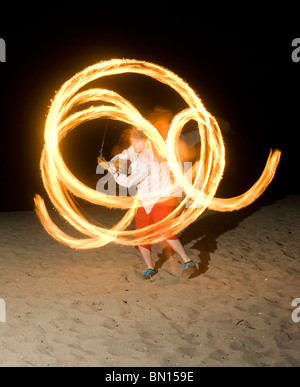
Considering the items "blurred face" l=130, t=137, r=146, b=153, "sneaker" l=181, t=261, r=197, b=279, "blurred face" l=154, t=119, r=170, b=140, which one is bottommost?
"sneaker" l=181, t=261, r=197, b=279

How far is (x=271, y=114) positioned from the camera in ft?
71.8

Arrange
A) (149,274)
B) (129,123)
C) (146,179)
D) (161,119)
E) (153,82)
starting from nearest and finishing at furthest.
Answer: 1. (146,179)
2. (149,274)
3. (161,119)
4. (129,123)
5. (153,82)

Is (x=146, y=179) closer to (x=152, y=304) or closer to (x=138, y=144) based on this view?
(x=138, y=144)

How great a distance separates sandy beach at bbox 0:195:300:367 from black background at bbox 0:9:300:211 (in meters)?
11.2

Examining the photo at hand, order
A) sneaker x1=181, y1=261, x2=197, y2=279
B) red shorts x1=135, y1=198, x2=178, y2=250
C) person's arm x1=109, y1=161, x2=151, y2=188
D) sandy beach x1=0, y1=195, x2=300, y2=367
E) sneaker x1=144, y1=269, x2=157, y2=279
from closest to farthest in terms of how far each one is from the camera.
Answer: sandy beach x1=0, y1=195, x2=300, y2=367, person's arm x1=109, y1=161, x2=151, y2=188, red shorts x1=135, y1=198, x2=178, y2=250, sneaker x1=181, y1=261, x2=197, y2=279, sneaker x1=144, y1=269, x2=157, y2=279

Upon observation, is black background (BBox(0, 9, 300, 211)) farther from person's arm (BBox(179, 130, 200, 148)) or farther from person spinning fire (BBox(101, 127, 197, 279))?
person spinning fire (BBox(101, 127, 197, 279))

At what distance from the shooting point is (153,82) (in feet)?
74.6

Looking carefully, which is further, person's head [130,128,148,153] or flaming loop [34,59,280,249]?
flaming loop [34,59,280,249]

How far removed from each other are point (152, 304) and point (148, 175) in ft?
5.07

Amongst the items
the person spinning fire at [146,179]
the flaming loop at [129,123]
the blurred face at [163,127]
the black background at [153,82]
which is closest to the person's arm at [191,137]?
the flaming loop at [129,123]

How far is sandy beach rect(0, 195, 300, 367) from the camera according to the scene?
132 inches

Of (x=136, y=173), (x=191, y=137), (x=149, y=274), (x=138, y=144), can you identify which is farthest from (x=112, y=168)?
(x=149, y=274)

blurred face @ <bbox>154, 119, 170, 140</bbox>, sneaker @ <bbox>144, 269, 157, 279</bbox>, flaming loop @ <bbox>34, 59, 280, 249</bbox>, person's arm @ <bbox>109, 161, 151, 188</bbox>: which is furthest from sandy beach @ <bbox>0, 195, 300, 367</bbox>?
blurred face @ <bbox>154, 119, 170, 140</bbox>
